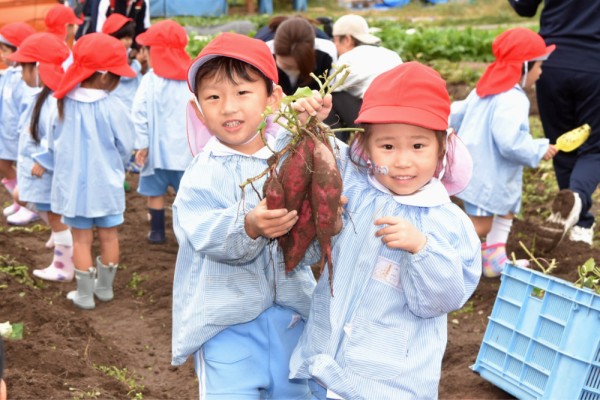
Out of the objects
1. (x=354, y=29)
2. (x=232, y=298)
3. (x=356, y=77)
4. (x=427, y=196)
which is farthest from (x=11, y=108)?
(x=427, y=196)

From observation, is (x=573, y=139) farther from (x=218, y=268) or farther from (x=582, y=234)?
(x=218, y=268)

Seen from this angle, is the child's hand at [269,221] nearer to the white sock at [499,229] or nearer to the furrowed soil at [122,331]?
the furrowed soil at [122,331]

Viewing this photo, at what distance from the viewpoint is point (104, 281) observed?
6.24 m

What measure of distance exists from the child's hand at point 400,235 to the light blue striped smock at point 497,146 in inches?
137

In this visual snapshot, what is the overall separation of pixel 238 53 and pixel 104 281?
364 centimetres

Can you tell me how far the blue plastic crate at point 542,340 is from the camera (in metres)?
3.74

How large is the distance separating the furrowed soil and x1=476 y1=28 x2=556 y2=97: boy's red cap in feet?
4.36

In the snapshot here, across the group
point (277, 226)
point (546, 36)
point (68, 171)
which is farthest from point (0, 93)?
point (277, 226)

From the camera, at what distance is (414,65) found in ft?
9.21

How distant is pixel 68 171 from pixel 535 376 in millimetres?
3365

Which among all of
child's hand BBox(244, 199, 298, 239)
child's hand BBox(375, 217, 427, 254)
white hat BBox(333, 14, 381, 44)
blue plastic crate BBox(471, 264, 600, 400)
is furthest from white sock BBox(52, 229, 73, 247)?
child's hand BBox(375, 217, 427, 254)

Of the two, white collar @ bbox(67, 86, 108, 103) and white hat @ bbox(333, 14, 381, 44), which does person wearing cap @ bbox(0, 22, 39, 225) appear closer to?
white collar @ bbox(67, 86, 108, 103)

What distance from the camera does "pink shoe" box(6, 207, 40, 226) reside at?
7988mm

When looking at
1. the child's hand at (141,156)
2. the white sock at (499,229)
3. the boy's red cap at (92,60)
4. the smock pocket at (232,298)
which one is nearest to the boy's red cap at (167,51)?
the child's hand at (141,156)
